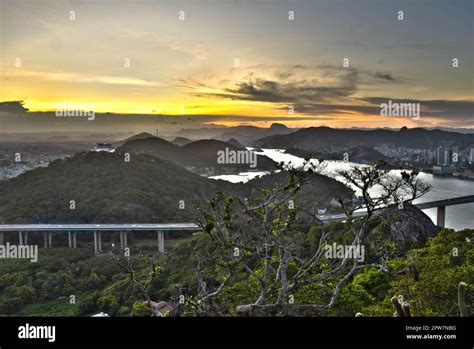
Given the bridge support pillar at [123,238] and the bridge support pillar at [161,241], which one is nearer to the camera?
the bridge support pillar at [161,241]

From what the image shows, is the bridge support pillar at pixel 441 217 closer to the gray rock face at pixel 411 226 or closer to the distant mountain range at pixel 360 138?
the gray rock face at pixel 411 226

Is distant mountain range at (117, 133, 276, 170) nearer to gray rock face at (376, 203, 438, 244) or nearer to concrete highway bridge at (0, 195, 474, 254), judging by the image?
concrete highway bridge at (0, 195, 474, 254)

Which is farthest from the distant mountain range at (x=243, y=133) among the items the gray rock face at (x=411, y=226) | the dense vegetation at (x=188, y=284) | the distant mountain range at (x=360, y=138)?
the gray rock face at (x=411, y=226)

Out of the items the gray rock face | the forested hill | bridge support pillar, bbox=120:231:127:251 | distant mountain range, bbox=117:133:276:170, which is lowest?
bridge support pillar, bbox=120:231:127:251

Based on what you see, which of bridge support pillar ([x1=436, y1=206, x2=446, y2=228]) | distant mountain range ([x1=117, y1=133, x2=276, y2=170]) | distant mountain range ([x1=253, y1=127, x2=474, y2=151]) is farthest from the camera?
bridge support pillar ([x1=436, y1=206, x2=446, y2=228])

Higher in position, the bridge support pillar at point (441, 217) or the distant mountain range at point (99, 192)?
the distant mountain range at point (99, 192)

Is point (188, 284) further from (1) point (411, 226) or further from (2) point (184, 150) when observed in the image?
(1) point (411, 226)

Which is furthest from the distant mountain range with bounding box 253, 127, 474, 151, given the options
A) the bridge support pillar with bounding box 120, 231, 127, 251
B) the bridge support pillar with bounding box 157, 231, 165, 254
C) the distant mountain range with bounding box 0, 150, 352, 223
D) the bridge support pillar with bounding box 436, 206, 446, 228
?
the bridge support pillar with bounding box 120, 231, 127, 251

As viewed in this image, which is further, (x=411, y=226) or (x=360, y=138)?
(x=411, y=226)

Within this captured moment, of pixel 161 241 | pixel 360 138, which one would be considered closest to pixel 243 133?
pixel 360 138

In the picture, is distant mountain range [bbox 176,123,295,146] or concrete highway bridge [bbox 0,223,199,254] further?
concrete highway bridge [bbox 0,223,199,254]
